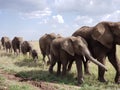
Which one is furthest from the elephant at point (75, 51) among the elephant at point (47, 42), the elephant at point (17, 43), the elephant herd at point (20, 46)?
the elephant at point (17, 43)

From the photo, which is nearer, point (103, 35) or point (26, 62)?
point (103, 35)

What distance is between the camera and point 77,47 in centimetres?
1447

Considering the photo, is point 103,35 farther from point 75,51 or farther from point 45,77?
point 45,77

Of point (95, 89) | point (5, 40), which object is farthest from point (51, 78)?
point (5, 40)

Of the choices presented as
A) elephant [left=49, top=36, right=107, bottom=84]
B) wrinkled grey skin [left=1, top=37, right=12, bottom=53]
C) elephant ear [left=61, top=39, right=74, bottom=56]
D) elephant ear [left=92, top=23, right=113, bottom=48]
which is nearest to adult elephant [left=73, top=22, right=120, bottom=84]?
elephant ear [left=92, top=23, right=113, bottom=48]

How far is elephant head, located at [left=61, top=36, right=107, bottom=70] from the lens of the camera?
14.2 metres

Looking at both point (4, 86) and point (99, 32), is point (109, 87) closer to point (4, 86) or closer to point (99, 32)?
point (99, 32)

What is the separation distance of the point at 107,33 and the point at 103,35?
0.64 ft

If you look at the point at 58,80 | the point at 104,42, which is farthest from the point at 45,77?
the point at 104,42

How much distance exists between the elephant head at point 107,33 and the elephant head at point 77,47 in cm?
65

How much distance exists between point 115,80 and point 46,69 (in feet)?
Result: 15.8

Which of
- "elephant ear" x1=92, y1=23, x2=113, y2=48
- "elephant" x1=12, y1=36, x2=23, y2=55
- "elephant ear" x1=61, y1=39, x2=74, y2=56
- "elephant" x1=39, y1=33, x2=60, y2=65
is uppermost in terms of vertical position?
"elephant ear" x1=92, y1=23, x2=113, y2=48

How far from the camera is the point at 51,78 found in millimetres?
15711

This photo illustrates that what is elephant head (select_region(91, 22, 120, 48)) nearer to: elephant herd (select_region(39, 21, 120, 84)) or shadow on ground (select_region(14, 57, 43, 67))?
elephant herd (select_region(39, 21, 120, 84))
